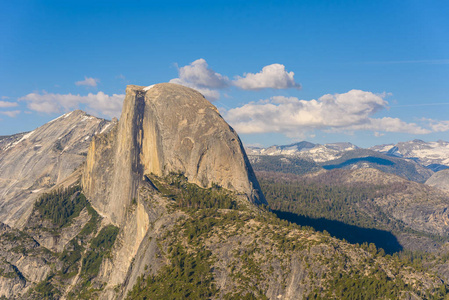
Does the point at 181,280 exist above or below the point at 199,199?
below

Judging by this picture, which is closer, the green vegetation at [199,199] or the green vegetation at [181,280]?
the green vegetation at [181,280]

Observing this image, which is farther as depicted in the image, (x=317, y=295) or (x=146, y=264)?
(x=146, y=264)

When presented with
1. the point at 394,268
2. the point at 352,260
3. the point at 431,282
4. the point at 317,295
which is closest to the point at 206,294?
the point at 317,295

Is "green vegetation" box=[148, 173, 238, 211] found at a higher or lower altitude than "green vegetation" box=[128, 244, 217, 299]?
higher

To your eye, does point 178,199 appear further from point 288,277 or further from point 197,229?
point 288,277

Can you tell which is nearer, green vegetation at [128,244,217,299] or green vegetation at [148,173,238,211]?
green vegetation at [128,244,217,299]

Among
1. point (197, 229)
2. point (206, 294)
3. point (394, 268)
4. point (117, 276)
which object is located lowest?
point (117, 276)

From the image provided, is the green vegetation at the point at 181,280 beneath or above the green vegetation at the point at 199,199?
beneath

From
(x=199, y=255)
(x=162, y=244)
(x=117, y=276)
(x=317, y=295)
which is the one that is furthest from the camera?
(x=117, y=276)

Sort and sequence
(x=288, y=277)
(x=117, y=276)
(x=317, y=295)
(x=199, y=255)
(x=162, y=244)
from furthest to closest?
1. (x=117, y=276)
2. (x=162, y=244)
3. (x=199, y=255)
4. (x=288, y=277)
5. (x=317, y=295)

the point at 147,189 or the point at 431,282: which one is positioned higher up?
the point at 147,189

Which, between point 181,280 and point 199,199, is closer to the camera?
point 181,280
